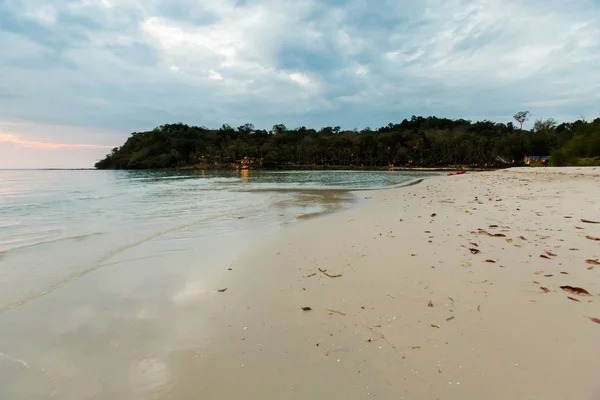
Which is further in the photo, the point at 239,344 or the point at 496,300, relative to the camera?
the point at 496,300

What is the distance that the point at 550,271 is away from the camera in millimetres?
3510

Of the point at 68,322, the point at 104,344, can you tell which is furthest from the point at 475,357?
the point at 68,322

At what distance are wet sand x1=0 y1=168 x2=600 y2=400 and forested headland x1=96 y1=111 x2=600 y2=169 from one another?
52.3m

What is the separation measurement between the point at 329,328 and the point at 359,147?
11474 cm

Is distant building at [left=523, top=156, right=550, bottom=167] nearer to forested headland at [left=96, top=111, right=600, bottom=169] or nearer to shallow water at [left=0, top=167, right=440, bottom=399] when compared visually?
forested headland at [left=96, top=111, right=600, bottom=169]

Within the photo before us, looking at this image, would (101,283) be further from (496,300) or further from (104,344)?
(496,300)


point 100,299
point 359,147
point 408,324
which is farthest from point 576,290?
point 359,147

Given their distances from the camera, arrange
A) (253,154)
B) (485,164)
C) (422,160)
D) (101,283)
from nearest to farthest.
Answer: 1. (101,283)
2. (485,164)
3. (422,160)
4. (253,154)

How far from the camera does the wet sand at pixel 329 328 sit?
78.2 inches

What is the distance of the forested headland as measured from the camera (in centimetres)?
8444

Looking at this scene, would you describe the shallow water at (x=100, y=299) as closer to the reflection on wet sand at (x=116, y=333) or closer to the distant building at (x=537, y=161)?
the reflection on wet sand at (x=116, y=333)

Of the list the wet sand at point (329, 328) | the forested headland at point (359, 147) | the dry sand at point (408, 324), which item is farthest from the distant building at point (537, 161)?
the wet sand at point (329, 328)

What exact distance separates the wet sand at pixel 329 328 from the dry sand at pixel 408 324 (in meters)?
0.01

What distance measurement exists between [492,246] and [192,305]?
445cm
